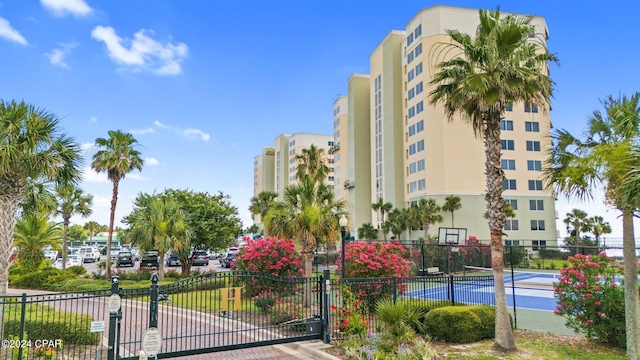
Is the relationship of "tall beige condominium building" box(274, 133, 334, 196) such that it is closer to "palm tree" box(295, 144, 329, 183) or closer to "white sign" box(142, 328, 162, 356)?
"palm tree" box(295, 144, 329, 183)

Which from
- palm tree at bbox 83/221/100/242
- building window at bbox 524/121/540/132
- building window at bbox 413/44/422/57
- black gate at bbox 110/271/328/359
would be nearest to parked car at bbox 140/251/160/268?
black gate at bbox 110/271/328/359

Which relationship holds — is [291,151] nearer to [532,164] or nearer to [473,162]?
[473,162]

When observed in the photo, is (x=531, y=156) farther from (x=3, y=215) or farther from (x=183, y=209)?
(x=3, y=215)

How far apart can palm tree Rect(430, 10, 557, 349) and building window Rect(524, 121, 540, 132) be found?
43753 millimetres

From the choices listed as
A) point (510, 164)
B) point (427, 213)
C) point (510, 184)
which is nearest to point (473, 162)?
point (510, 164)

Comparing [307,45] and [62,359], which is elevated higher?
[307,45]

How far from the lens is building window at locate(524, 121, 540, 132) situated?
50156 millimetres

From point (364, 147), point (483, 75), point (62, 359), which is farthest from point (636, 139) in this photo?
point (364, 147)

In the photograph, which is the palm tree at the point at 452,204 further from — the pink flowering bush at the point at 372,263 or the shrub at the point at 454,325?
the shrub at the point at 454,325

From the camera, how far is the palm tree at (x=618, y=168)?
8.12 m

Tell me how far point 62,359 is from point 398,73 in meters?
57.2

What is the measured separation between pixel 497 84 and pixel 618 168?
3.30m

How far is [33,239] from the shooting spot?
2469cm

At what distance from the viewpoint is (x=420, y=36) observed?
52.2 meters
